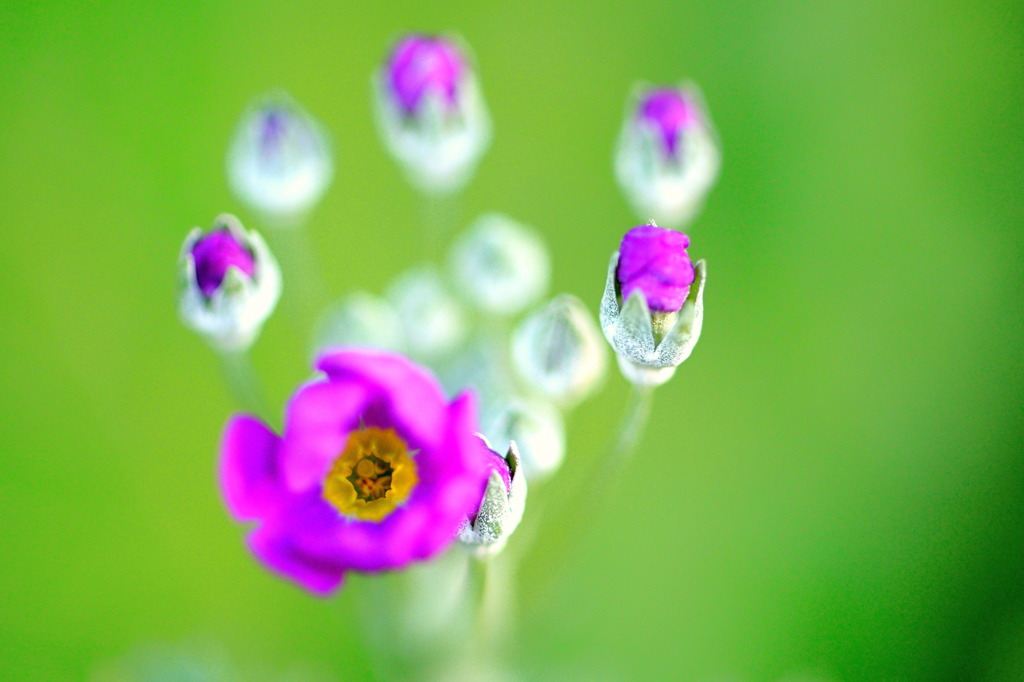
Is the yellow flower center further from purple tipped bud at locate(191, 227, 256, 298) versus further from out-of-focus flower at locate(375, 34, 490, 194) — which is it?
out-of-focus flower at locate(375, 34, 490, 194)

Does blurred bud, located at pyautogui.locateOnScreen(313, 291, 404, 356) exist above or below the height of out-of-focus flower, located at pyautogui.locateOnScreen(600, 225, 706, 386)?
above

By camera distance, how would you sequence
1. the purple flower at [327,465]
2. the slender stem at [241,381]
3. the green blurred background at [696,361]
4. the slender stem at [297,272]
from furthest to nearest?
the green blurred background at [696,361], the slender stem at [297,272], the slender stem at [241,381], the purple flower at [327,465]

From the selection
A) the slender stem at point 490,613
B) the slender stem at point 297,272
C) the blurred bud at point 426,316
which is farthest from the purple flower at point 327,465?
the slender stem at point 297,272

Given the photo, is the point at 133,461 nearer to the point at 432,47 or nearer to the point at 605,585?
the point at 605,585

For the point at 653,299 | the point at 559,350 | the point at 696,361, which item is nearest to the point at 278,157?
the point at 559,350

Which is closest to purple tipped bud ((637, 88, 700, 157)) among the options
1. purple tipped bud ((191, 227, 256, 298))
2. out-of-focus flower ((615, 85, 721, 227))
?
out-of-focus flower ((615, 85, 721, 227))

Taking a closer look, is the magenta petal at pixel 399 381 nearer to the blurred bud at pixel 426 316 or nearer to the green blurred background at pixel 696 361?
the blurred bud at pixel 426 316

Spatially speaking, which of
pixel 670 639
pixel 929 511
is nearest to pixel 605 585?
pixel 670 639
